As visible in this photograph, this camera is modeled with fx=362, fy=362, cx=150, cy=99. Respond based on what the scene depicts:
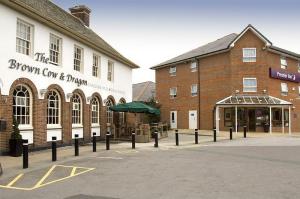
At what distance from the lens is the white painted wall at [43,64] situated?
15680mm

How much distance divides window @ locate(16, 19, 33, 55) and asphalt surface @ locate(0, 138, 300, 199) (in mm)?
6203

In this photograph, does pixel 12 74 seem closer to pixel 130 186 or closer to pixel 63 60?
pixel 63 60

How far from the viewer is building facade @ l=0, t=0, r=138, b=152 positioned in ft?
52.4

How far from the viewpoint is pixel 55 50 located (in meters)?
19.9

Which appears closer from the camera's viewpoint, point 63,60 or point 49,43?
point 49,43

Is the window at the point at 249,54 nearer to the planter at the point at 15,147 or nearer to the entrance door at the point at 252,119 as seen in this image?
the entrance door at the point at 252,119

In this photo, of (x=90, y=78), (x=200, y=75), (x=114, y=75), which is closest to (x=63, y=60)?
(x=90, y=78)

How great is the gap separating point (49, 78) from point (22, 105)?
2.46 metres

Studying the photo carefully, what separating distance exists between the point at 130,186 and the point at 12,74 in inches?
378

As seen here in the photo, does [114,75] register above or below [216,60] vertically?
below

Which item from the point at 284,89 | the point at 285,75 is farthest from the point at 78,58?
the point at 285,75

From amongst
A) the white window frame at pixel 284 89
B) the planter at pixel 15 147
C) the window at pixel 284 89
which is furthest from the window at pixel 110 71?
the window at pixel 284 89

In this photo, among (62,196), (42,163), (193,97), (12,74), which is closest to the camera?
(62,196)

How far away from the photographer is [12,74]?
1611cm
